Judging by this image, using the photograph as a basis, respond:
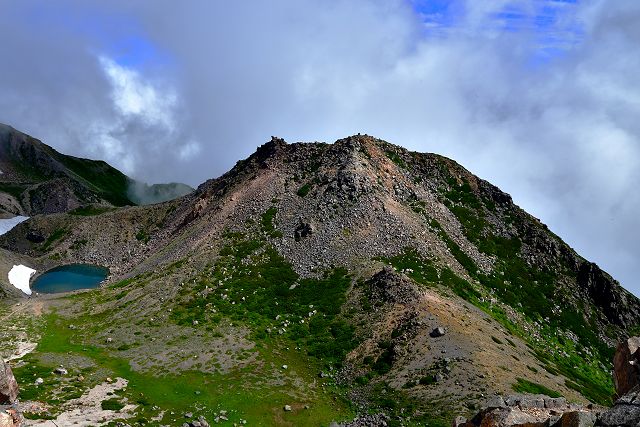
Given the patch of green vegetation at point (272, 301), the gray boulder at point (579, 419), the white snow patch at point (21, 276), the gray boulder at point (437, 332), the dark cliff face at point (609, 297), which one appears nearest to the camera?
the gray boulder at point (579, 419)

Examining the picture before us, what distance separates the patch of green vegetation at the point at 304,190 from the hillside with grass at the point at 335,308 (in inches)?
17.4

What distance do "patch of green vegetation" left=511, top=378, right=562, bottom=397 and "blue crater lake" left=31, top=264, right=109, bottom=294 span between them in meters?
89.7

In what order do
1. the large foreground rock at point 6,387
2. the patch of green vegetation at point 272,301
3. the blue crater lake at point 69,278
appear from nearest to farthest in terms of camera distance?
1. the large foreground rock at point 6,387
2. the patch of green vegetation at point 272,301
3. the blue crater lake at point 69,278

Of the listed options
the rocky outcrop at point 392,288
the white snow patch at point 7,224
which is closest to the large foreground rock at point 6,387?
the rocky outcrop at point 392,288

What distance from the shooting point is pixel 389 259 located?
79.0 meters

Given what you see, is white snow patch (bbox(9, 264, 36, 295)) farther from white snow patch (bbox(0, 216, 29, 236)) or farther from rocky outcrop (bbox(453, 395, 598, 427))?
rocky outcrop (bbox(453, 395, 598, 427))

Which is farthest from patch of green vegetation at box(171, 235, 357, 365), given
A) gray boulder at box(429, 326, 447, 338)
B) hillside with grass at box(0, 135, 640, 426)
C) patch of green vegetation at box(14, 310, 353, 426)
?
gray boulder at box(429, 326, 447, 338)

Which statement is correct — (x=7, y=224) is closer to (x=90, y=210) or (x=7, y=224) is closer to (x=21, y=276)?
(x=90, y=210)

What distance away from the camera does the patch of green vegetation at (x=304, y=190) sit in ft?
316

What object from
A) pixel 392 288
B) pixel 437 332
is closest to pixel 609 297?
pixel 392 288

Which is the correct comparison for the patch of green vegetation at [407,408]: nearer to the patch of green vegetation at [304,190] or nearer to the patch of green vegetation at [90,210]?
the patch of green vegetation at [304,190]

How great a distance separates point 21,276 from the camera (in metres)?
116

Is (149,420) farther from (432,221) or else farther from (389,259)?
(432,221)

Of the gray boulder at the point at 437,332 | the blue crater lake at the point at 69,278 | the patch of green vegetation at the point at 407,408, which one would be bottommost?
the patch of green vegetation at the point at 407,408
